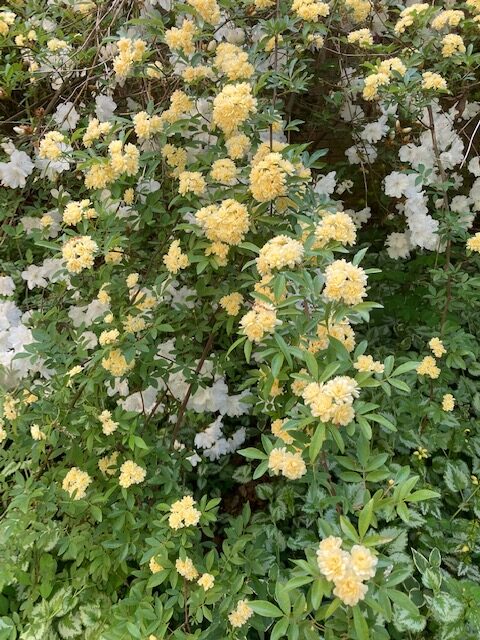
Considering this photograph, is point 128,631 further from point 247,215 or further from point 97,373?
point 247,215

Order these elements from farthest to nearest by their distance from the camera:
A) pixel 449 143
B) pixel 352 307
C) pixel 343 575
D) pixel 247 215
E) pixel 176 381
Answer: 1. pixel 449 143
2. pixel 176 381
3. pixel 247 215
4. pixel 352 307
5. pixel 343 575

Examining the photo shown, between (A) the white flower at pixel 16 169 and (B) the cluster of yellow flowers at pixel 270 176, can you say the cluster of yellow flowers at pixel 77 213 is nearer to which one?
(B) the cluster of yellow flowers at pixel 270 176

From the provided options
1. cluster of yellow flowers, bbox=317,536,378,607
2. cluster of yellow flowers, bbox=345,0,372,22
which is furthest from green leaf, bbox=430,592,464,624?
cluster of yellow flowers, bbox=345,0,372,22

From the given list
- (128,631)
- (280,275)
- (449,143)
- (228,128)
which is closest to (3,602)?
(128,631)

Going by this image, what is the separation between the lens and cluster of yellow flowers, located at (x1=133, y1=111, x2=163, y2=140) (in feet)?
4.81

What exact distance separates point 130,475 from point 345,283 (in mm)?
744

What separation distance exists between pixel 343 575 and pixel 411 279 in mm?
1606

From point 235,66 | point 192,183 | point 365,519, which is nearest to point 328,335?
point 365,519

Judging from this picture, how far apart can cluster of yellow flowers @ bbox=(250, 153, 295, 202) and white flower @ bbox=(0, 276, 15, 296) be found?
1186mm

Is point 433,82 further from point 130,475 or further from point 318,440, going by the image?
point 130,475

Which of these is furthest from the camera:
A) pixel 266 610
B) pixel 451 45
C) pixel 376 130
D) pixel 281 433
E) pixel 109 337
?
pixel 376 130

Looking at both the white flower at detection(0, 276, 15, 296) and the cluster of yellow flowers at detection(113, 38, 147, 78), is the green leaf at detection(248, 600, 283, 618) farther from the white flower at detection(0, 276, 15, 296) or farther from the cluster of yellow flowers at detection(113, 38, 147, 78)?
the white flower at detection(0, 276, 15, 296)

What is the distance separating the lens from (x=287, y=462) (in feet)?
3.48

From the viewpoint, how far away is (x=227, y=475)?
1.92 meters
